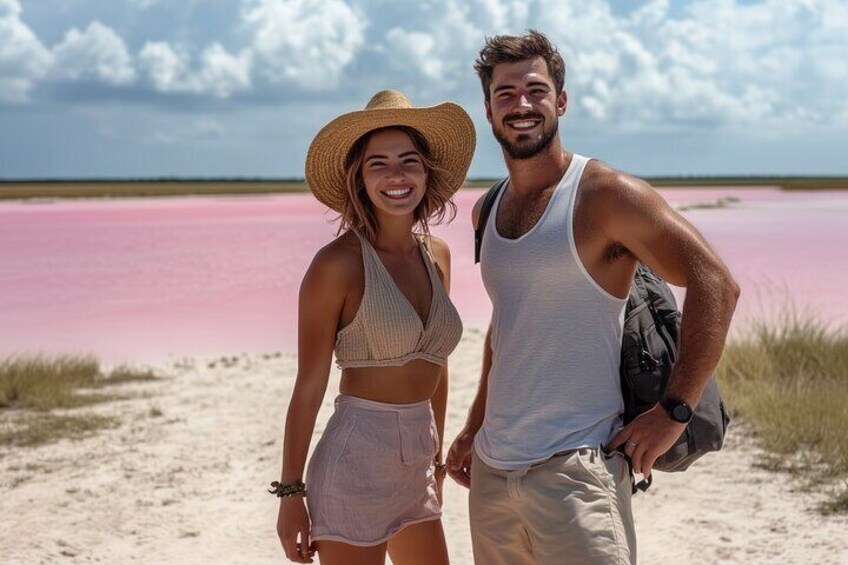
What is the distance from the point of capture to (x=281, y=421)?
7.24m

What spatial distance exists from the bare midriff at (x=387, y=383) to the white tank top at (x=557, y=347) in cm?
32

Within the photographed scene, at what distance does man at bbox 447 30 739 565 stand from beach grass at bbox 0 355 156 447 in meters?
4.95

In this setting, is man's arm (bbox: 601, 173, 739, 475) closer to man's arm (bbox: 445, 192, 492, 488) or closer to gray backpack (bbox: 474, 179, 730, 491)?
gray backpack (bbox: 474, 179, 730, 491)

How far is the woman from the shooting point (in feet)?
8.86

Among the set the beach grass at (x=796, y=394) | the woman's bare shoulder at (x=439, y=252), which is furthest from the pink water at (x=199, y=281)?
the woman's bare shoulder at (x=439, y=252)

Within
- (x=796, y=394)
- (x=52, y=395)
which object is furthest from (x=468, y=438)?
(x=52, y=395)

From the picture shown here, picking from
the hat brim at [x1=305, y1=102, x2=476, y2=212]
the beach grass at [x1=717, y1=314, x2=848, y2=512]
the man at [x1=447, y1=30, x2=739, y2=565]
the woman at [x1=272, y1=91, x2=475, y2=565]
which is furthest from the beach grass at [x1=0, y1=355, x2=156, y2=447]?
the man at [x1=447, y1=30, x2=739, y2=565]

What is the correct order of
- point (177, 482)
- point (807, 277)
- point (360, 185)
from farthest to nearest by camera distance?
point (807, 277) → point (177, 482) → point (360, 185)

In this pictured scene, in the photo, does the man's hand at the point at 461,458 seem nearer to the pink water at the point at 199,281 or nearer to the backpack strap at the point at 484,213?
the backpack strap at the point at 484,213

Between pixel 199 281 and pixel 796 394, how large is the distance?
43.3 ft

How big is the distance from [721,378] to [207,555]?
4.08 m

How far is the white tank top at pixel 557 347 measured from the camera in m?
2.49

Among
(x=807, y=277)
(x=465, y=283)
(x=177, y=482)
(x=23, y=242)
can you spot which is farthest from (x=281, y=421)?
(x=23, y=242)

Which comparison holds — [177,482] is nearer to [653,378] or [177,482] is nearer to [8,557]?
[8,557]
